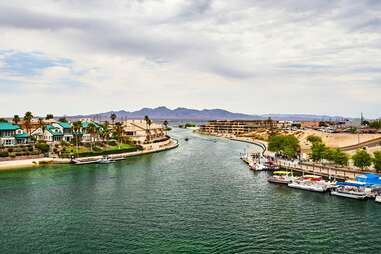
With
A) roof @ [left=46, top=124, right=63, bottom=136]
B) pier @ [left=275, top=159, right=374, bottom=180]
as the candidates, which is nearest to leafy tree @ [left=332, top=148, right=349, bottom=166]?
pier @ [left=275, top=159, right=374, bottom=180]

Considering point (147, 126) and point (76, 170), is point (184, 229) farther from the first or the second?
point (147, 126)

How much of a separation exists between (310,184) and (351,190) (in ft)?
28.9

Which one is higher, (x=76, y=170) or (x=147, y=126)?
(x=147, y=126)

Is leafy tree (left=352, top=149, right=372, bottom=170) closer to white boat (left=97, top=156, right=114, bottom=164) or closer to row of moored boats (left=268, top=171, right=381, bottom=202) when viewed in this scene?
row of moored boats (left=268, top=171, right=381, bottom=202)

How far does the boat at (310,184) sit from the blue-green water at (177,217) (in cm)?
221

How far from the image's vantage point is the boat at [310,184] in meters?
70.2

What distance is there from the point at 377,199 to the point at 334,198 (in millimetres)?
7256

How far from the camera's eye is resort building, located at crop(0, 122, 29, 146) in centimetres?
12038

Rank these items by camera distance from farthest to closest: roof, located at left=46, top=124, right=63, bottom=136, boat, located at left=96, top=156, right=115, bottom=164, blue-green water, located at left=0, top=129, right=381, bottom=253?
roof, located at left=46, top=124, right=63, bottom=136 → boat, located at left=96, top=156, right=115, bottom=164 → blue-green water, located at left=0, top=129, right=381, bottom=253

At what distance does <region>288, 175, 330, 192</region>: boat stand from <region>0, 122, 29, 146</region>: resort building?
9779 cm

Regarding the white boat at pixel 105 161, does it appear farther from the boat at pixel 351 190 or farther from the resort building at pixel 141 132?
the boat at pixel 351 190

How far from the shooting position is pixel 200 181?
7925 cm

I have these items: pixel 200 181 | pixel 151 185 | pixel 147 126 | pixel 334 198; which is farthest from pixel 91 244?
pixel 147 126

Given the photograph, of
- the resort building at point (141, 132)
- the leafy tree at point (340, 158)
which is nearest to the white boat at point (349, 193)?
the leafy tree at point (340, 158)
